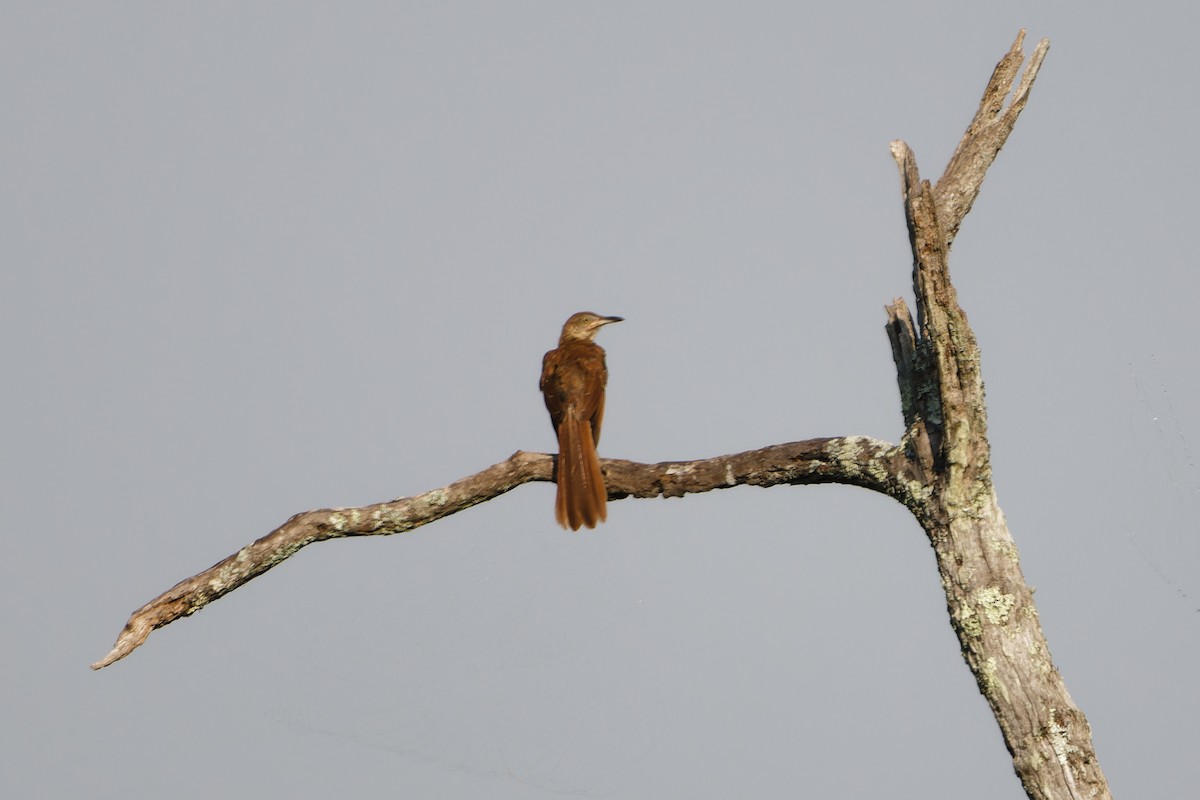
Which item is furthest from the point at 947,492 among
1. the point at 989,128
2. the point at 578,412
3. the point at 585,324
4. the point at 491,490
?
the point at 585,324

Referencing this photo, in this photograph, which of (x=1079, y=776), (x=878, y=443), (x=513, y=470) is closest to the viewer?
(x=1079, y=776)

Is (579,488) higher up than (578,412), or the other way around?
(578,412)

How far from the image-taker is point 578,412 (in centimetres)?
704

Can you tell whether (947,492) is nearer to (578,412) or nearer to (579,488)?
(579,488)

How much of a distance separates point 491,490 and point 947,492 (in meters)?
2.03

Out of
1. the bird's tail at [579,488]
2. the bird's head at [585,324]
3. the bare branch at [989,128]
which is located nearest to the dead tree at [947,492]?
the bare branch at [989,128]

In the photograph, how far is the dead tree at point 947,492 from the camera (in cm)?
458

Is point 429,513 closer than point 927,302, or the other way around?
point 927,302

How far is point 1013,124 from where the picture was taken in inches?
212

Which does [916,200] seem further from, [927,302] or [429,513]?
[429,513]

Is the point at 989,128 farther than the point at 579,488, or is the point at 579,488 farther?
the point at 579,488

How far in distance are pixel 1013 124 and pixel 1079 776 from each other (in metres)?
2.48

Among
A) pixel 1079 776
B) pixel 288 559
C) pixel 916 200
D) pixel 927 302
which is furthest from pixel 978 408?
pixel 288 559

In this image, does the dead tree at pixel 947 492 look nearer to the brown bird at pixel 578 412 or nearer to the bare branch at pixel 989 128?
the bare branch at pixel 989 128
